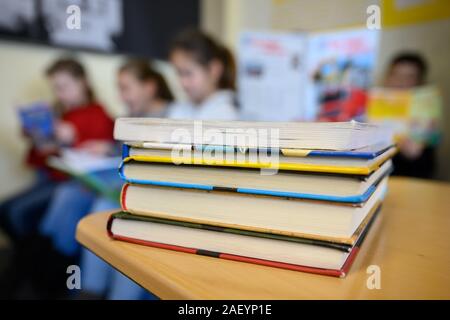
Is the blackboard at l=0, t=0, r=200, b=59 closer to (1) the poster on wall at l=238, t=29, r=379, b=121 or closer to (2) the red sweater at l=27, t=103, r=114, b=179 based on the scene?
(2) the red sweater at l=27, t=103, r=114, b=179

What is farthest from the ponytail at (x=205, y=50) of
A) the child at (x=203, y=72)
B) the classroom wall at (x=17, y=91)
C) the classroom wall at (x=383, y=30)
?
the classroom wall at (x=17, y=91)

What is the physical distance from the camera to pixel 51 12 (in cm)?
154

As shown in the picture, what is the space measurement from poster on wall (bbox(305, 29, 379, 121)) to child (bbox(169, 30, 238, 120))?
35 cm

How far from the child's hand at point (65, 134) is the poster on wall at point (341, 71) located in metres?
1.12

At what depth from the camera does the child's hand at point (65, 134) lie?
62.9 inches

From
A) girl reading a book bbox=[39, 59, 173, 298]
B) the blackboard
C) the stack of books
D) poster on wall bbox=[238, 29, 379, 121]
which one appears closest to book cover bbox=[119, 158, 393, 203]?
the stack of books

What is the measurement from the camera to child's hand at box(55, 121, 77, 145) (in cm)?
160

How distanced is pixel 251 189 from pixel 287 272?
2.8 inches

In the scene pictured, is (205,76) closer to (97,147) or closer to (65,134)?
(97,147)

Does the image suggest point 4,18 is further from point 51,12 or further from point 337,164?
point 337,164

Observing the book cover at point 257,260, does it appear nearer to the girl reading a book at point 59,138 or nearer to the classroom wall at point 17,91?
the girl reading a book at point 59,138

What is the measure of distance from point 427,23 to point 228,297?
4.94 ft

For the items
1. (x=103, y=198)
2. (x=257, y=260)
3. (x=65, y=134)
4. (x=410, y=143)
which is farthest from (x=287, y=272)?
(x=65, y=134)

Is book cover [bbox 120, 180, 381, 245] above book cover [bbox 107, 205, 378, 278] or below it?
above
